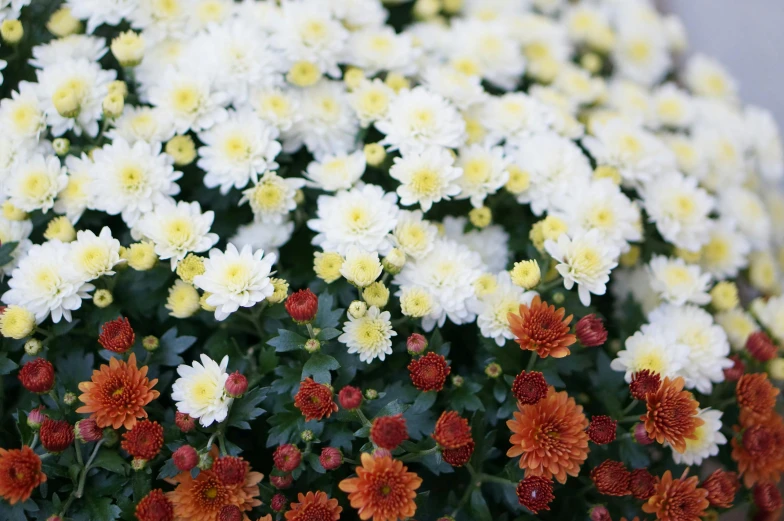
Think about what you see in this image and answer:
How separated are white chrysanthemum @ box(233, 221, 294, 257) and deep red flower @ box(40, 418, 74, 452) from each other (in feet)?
1.52

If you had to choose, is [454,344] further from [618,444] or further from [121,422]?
[121,422]

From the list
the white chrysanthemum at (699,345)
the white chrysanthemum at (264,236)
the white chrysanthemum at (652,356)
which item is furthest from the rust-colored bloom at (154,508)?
the white chrysanthemum at (699,345)

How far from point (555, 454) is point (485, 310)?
0.29 metres

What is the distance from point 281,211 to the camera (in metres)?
1.27

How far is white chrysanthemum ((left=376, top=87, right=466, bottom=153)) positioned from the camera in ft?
4.29

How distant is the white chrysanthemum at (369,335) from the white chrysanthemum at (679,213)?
715mm

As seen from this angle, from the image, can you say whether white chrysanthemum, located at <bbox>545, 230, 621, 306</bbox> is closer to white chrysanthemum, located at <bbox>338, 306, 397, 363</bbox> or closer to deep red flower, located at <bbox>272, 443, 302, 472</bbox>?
white chrysanthemum, located at <bbox>338, 306, 397, 363</bbox>

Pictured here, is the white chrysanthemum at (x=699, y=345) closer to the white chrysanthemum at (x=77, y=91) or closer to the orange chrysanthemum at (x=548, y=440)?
the orange chrysanthemum at (x=548, y=440)

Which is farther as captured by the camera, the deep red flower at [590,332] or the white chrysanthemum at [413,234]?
the white chrysanthemum at [413,234]

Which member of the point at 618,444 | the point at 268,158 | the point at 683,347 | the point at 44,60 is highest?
the point at 44,60

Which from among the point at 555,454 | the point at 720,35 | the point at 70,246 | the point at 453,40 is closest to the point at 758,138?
the point at 720,35

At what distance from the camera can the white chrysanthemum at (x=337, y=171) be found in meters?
1.28

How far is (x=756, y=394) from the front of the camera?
1.17 meters

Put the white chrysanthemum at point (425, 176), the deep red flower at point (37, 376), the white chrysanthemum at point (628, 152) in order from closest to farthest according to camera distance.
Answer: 1. the deep red flower at point (37, 376)
2. the white chrysanthemum at point (425, 176)
3. the white chrysanthemum at point (628, 152)
